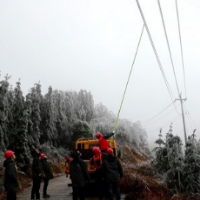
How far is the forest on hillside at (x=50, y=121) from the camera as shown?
56.7 ft

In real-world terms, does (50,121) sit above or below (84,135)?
above

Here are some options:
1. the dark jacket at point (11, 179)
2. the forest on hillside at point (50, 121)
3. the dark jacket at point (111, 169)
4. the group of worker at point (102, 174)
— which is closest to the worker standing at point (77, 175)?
the group of worker at point (102, 174)

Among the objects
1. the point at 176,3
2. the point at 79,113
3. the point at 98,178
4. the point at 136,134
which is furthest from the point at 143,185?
the point at 136,134

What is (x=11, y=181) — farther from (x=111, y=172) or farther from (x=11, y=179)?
(x=111, y=172)

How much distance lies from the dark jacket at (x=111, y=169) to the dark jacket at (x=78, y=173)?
52cm

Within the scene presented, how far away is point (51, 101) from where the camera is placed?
80.4 feet

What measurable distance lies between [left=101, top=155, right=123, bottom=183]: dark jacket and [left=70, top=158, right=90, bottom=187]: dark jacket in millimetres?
517

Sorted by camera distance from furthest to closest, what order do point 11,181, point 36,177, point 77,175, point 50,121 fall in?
point 50,121 → point 36,177 → point 77,175 → point 11,181

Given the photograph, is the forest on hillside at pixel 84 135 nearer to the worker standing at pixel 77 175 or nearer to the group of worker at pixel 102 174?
the group of worker at pixel 102 174

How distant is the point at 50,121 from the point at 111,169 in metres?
17.2

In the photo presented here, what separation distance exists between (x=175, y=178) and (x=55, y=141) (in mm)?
15275

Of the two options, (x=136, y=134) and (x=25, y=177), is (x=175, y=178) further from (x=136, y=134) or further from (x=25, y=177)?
(x=136, y=134)

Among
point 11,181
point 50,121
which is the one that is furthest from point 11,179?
point 50,121

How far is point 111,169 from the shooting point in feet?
24.1
